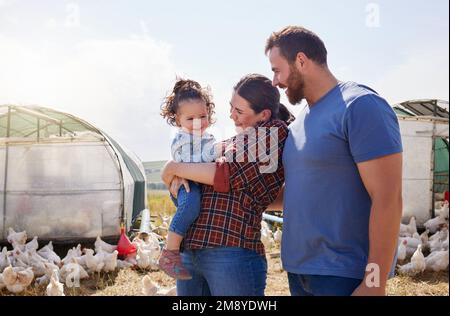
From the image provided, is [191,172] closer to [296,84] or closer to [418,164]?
[296,84]

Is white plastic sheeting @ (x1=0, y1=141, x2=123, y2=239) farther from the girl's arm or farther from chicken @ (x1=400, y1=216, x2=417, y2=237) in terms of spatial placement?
the girl's arm

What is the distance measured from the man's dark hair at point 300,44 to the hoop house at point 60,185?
606cm

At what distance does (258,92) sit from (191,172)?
0.46 metres

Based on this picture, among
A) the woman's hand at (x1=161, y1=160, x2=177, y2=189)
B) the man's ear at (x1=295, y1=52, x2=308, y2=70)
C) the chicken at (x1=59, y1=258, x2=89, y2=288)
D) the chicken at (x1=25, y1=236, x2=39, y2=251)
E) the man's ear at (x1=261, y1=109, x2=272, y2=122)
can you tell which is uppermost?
the man's ear at (x1=295, y1=52, x2=308, y2=70)

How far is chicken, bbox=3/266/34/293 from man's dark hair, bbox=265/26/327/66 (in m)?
4.55

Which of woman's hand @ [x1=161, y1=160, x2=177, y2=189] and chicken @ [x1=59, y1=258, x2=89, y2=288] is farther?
chicken @ [x1=59, y1=258, x2=89, y2=288]

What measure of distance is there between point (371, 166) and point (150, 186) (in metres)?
12.0

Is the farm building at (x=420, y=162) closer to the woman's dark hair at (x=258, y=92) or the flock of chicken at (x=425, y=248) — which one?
the flock of chicken at (x=425, y=248)

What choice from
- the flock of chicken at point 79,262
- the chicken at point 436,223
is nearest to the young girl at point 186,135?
the flock of chicken at point 79,262

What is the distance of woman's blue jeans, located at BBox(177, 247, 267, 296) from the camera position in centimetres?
Result: 180

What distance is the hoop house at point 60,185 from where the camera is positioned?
7250 mm

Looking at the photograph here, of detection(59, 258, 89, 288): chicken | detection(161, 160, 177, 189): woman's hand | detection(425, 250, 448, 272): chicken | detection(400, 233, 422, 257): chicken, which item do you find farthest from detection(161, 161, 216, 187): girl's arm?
detection(400, 233, 422, 257): chicken

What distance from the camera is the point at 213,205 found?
6.35 ft

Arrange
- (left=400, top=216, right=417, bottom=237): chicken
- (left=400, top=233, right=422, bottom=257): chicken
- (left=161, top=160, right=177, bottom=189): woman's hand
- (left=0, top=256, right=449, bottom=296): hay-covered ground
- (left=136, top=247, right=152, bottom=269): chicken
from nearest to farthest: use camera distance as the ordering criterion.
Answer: (left=161, top=160, right=177, bottom=189): woman's hand < (left=0, top=256, right=449, bottom=296): hay-covered ground < (left=136, top=247, right=152, bottom=269): chicken < (left=400, top=233, right=422, bottom=257): chicken < (left=400, top=216, right=417, bottom=237): chicken
